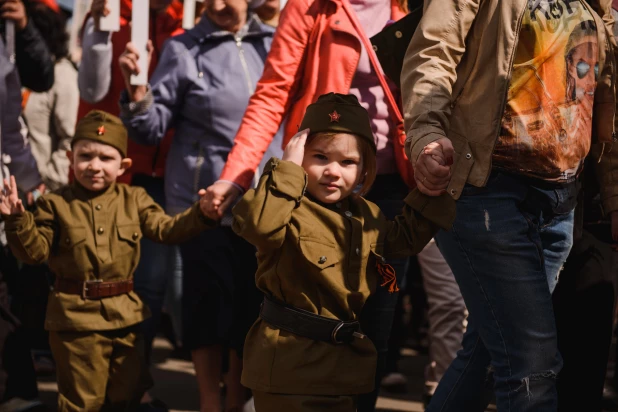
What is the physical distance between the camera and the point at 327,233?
11.9ft

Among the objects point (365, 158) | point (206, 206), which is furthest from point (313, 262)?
point (206, 206)

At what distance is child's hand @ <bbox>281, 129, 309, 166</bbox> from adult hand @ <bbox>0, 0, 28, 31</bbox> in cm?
209

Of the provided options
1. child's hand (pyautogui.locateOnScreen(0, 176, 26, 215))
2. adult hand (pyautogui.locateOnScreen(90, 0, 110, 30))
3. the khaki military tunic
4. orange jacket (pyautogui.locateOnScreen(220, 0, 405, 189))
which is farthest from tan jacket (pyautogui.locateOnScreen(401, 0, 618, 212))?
adult hand (pyautogui.locateOnScreen(90, 0, 110, 30))

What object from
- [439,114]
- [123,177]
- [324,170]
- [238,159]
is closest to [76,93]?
[123,177]

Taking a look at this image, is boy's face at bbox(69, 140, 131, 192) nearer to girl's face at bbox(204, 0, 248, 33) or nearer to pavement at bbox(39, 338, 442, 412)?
girl's face at bbox(204, 0, 248, 33)

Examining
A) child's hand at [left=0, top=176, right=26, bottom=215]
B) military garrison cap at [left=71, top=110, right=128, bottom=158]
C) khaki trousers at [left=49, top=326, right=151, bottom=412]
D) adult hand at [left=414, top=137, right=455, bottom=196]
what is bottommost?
khaki trousers at [left=49, top=326, right=151, bottom=412]

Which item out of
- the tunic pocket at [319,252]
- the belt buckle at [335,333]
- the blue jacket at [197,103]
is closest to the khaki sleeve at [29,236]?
the blue jacket at [197,103]

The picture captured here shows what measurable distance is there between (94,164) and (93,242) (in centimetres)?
37

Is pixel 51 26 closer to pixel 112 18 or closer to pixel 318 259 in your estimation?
pixel 112 18

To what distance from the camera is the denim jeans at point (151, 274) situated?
5.29 meters

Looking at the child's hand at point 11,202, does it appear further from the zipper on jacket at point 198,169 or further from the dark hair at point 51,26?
the dark hair at point 51,26

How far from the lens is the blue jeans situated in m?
3.39

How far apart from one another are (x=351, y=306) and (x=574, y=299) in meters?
1.24

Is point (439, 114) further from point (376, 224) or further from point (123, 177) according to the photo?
point (123, 177)
